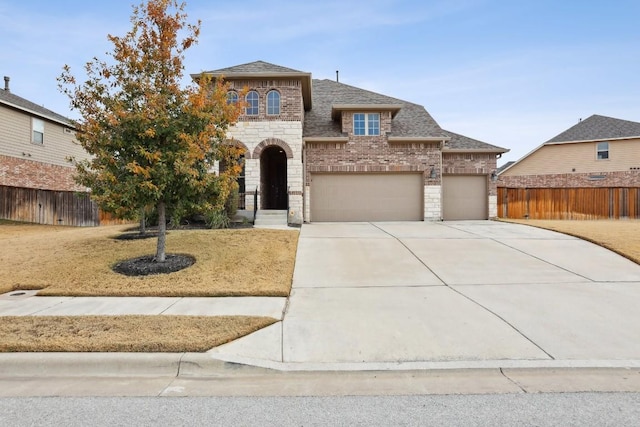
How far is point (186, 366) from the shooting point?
394cm

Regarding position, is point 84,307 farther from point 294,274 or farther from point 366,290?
point 366,290

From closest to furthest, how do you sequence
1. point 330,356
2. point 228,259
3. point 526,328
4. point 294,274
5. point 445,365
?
point 445,365
point 330,356
point 526,328
point 294,274
point 228,259

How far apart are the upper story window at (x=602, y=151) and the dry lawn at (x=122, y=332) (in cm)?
2844

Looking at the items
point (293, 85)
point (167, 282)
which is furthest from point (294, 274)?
point (293, 85)

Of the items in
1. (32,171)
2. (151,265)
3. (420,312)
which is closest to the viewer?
(420,312)

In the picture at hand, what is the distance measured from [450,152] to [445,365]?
51.3 feet

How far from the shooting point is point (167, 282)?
7277 millimetres

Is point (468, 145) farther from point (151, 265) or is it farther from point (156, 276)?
point (156, 276)

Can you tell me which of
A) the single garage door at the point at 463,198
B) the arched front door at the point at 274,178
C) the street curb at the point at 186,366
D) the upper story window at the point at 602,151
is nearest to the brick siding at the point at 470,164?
the single garage door at the point at 463,198

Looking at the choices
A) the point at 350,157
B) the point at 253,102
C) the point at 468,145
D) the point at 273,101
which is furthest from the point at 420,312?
the point at 468,145

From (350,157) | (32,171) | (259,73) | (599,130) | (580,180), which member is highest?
(259,73)

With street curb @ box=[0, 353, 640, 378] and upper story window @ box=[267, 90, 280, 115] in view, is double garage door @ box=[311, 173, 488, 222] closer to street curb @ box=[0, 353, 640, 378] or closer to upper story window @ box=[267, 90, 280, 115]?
upper story window @ box=[267, 90, 280, 115]

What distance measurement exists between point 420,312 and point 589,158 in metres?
26.5

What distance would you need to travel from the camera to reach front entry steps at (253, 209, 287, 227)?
47.0ft
